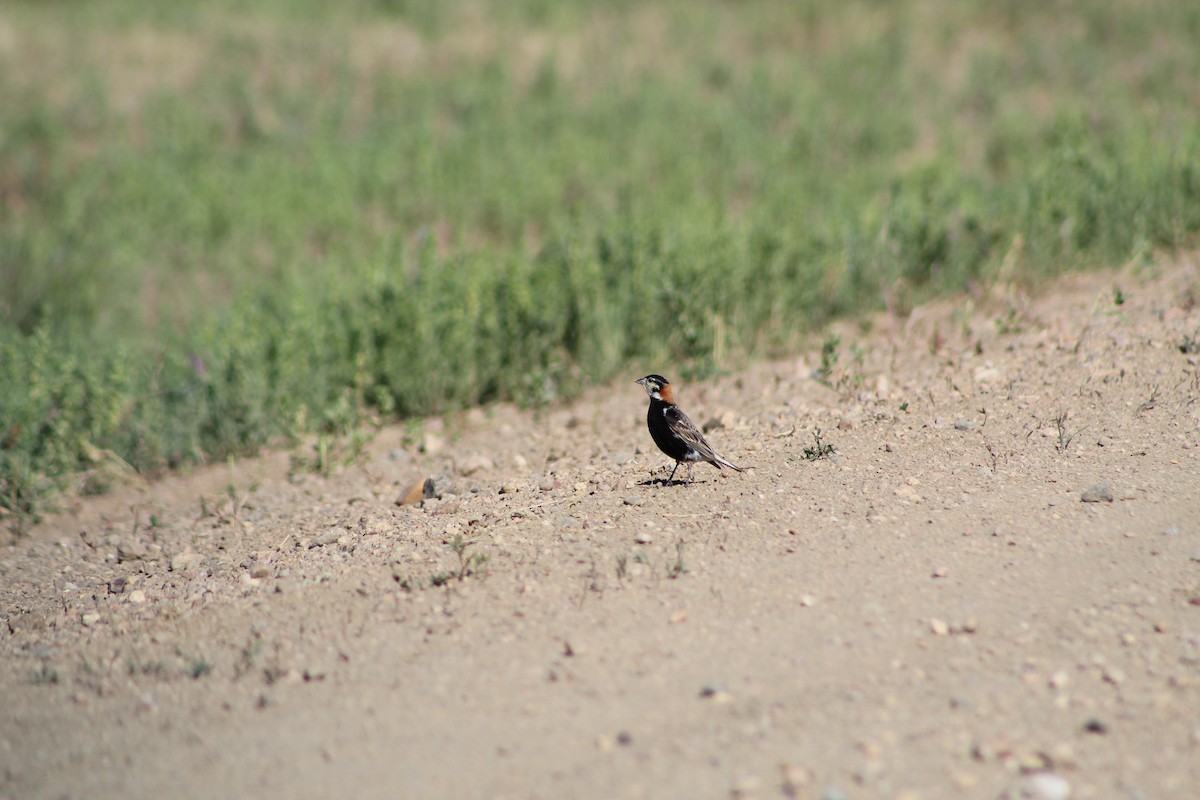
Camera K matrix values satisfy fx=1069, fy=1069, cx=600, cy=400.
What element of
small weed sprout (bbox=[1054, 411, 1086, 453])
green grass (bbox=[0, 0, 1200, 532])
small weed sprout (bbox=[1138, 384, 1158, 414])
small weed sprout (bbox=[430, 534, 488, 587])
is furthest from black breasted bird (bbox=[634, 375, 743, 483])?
small weed sprout (bbox=[1138, 384, 1158, 414])

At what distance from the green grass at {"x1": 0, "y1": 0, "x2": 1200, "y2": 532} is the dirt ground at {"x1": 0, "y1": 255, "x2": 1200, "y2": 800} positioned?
1.09m

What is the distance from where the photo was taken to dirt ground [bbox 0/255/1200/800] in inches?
139

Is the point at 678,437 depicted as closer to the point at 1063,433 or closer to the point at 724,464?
the point at 724,464

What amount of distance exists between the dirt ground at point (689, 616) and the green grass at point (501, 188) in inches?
43.1

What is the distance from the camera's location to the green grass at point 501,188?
24.4ft

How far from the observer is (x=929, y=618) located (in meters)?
4.12

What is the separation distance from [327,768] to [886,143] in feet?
35.0

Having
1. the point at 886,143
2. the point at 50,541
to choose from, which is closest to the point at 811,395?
the point at 50,541

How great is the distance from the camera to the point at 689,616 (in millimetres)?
4230

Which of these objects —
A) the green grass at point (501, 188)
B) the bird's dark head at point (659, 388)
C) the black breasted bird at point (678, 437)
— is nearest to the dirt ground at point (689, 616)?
the black breasted bird at point (678, 437)

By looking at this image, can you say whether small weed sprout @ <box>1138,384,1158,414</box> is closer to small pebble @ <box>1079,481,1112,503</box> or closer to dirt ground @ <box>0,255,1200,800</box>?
dirt ground @ <box>0,255,1200,800</box>

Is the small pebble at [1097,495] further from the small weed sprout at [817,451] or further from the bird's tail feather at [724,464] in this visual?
the bird's tail feather at [724,464]

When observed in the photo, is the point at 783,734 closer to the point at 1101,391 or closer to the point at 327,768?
the point at 327,768

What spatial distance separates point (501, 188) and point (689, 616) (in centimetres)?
776
